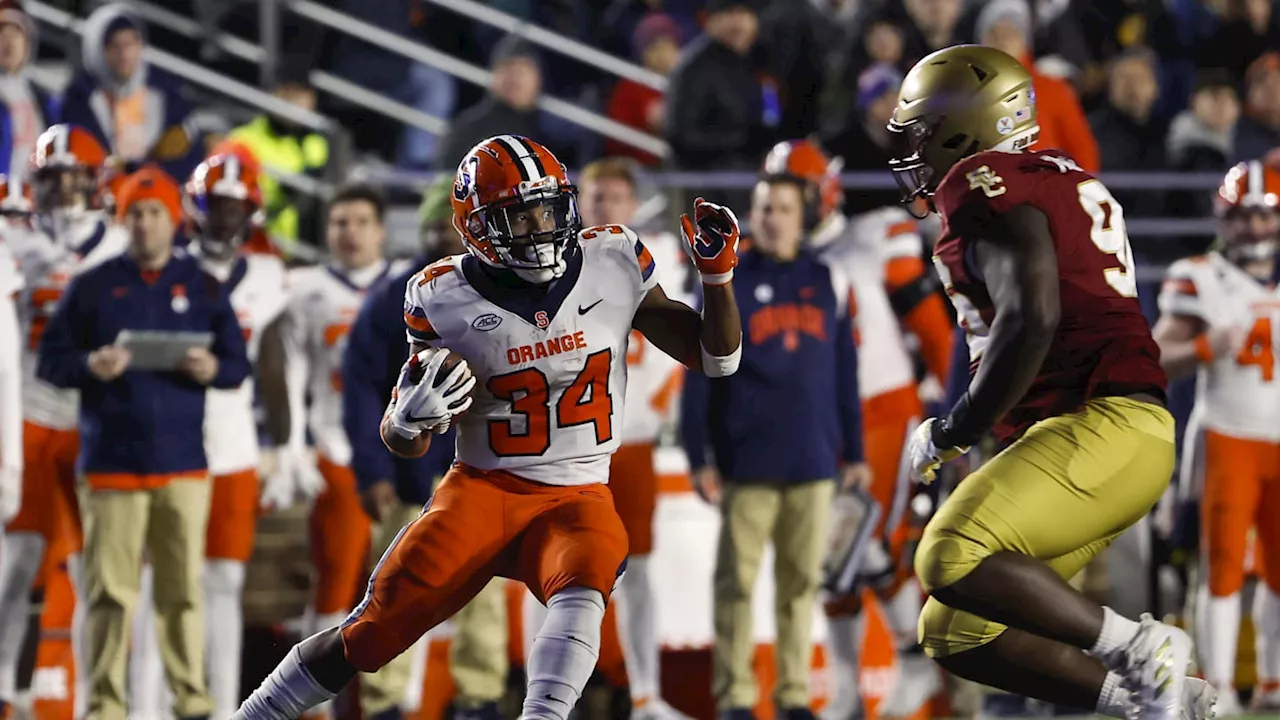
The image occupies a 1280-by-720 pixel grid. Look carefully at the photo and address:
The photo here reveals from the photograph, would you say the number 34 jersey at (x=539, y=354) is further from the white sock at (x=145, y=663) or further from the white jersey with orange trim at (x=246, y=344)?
the white sock at (x=145, y=663)

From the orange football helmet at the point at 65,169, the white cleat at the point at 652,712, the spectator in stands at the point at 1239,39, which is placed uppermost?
the spectator in stands at the point at 1239,39

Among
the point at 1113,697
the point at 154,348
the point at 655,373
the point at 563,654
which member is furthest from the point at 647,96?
the point at 1113,697

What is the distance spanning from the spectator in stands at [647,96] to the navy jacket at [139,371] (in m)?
3.45

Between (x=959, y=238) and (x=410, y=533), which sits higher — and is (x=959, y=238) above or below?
above

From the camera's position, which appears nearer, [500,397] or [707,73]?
[500,397]

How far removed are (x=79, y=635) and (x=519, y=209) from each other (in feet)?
9.62

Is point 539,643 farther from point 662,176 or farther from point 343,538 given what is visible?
point 662,176

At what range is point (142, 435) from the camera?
752 centimetres

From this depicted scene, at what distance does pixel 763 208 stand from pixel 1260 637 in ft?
9.01

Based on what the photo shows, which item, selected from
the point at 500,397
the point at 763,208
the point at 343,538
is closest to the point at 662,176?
the point at 763,208

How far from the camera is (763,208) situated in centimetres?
819

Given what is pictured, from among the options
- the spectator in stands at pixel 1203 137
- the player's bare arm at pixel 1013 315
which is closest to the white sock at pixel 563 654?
the player's bare arm at pixel 1013 315

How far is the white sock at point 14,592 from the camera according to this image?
25.7 feet

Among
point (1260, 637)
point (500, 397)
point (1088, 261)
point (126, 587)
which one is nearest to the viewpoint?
point (1088, 261)
